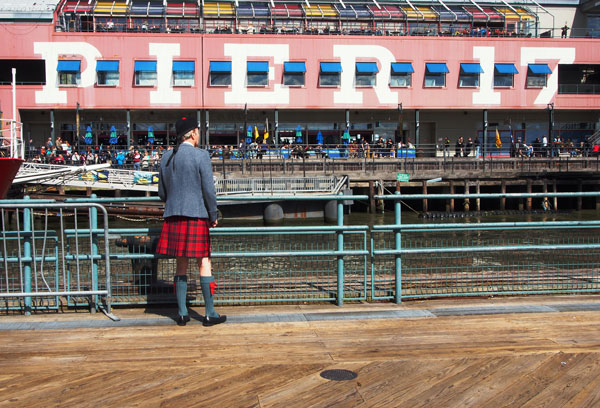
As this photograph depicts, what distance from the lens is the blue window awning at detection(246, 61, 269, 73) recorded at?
123 feet

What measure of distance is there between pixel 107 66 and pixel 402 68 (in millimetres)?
19284

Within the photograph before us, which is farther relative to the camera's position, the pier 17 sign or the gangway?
the pier 17 sign

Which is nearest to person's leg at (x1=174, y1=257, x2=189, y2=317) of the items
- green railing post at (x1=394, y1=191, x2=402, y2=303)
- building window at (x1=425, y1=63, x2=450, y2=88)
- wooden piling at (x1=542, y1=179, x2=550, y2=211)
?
green railing post at (x1=394, y1=191, x2=402, y2=303)

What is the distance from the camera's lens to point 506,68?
39312mm

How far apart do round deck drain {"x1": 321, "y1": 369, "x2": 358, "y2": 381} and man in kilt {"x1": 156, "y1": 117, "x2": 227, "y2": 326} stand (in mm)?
1476

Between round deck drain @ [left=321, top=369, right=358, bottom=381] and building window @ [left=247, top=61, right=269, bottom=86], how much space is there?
35186mm

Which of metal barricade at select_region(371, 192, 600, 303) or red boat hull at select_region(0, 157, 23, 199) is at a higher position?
red boat hull at select_region(0, 157, 23, 199)

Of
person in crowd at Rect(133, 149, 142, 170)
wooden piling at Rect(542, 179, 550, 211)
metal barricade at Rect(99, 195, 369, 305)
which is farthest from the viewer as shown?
wooden piling at Rect(542, 179, 550, 211)

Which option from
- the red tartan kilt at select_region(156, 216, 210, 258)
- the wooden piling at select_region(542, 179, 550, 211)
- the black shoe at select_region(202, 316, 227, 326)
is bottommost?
the wooden piling at select_region(542, 179, 550, 211)

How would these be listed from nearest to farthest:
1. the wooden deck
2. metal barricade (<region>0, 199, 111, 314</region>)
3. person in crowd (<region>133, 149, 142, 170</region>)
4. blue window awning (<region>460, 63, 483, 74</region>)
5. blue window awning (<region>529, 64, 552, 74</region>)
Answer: the wooden deck < metal barricade (<region>0, 199, 111, 314</region>) < person in crowd (<region>133, 149, 142, 170</region>) < blue window awning (<region>460, 63, 483, 74</region>) < blue window awning (<region>529, 64, 552, 74</region>)

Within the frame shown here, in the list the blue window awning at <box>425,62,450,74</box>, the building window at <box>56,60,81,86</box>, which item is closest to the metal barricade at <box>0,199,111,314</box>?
the building window at <box>56,60,81,86</box>

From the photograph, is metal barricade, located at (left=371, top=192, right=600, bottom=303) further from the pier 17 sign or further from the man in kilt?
the pier 17 sign

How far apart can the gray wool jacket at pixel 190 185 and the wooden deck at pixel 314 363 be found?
3.35 feet

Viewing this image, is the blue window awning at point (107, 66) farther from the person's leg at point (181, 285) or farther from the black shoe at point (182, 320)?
the black shoe at point (182, 320)
